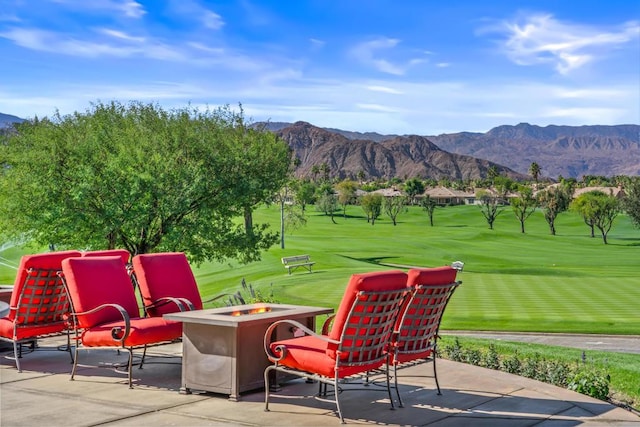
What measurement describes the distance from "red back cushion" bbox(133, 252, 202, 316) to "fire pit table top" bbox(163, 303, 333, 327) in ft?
3.21

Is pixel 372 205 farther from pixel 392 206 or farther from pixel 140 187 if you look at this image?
pixel 140 187

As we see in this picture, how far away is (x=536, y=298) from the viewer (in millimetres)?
27438

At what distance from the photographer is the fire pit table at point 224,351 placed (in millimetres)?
7371

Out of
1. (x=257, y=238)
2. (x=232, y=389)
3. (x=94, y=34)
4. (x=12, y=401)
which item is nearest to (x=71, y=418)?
(x=12, y=401)

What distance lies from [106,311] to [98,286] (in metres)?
0.28

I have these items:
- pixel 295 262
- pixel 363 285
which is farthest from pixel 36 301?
pixel 295 262

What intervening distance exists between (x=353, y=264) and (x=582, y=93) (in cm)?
2757

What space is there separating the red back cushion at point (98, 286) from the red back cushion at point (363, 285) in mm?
2943

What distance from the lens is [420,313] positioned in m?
7.29

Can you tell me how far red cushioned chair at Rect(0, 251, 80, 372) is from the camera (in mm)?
8719

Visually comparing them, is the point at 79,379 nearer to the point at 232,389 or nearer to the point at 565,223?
the point at 232,389

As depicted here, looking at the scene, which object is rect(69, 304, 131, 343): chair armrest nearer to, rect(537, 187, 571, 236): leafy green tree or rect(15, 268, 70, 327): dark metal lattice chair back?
rect(15, 268, 70, 327): dark metal lattice chair back

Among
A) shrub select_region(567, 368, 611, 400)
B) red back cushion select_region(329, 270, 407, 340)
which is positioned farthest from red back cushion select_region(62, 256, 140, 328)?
shrub select_region(567, 368, 611, 400)

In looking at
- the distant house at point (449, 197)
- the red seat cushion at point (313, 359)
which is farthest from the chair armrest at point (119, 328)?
the distant house at point (449, 197)
